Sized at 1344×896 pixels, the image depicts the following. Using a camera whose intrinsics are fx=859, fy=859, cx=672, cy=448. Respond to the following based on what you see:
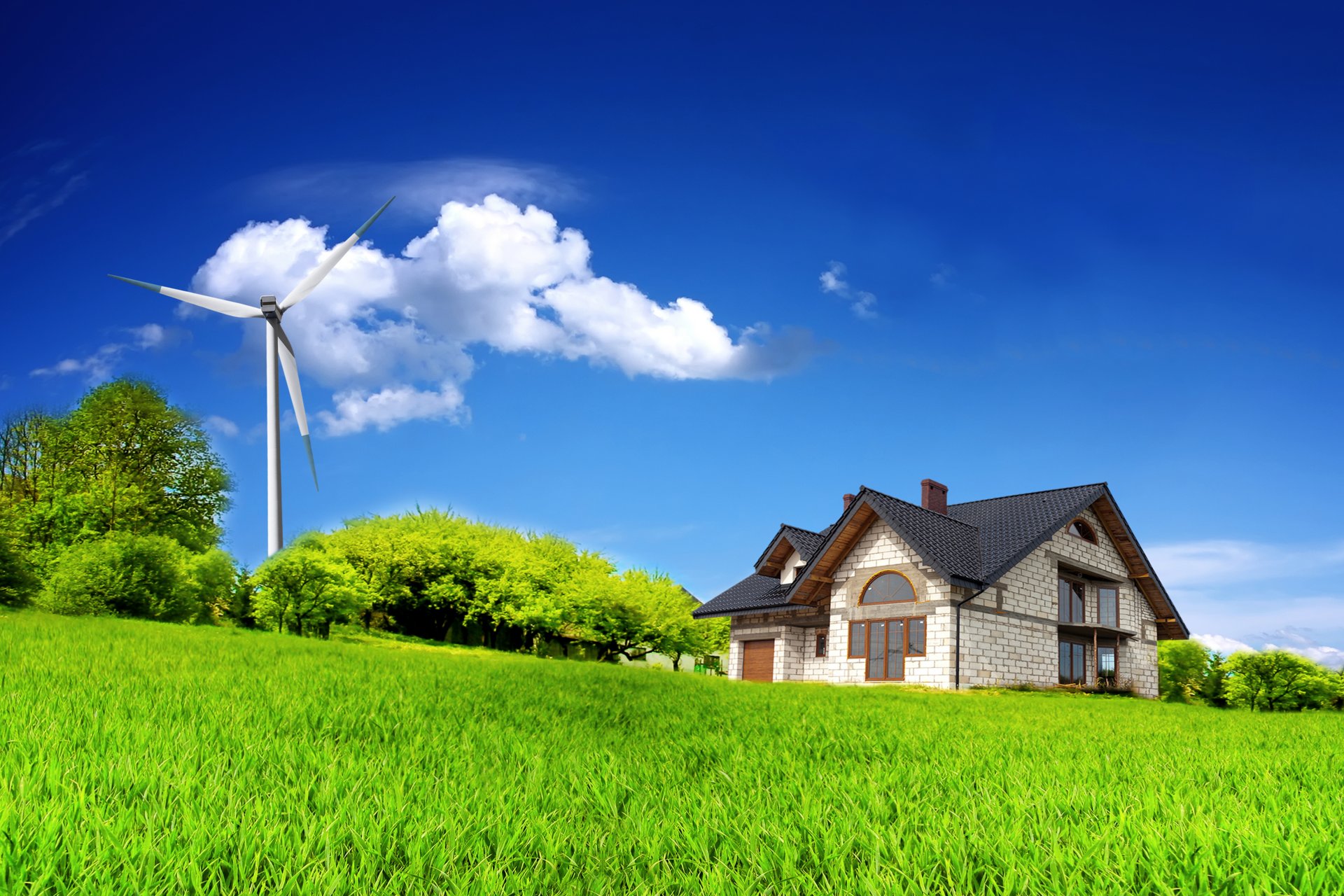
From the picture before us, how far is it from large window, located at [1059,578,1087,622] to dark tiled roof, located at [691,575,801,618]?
9050 mm

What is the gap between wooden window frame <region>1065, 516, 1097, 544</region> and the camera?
28.6m

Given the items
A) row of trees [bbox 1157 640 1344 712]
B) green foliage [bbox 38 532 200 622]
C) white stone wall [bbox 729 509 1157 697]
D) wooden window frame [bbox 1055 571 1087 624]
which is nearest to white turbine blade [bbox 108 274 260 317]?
green foliage [bbox 38 532 200 622]

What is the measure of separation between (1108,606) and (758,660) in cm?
1243

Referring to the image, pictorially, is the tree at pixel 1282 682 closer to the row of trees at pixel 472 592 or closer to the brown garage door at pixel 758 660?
the brown garage door at pixel 758 660

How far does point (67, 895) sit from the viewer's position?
122 inches

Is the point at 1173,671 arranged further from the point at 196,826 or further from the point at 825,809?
the point at 196,826

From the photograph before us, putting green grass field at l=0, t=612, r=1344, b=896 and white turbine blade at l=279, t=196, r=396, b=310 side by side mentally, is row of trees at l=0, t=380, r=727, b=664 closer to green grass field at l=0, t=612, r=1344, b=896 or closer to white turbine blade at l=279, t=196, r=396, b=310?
white turbine blade at l=279, t=196, r=396, b=310

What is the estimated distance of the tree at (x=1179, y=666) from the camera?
115 ft

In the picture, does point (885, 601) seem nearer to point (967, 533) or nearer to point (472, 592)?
point (967, 533)

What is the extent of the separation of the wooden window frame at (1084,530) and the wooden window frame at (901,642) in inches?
283

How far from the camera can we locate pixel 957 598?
79.6ft

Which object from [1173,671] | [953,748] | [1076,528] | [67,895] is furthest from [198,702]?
[1173,671]

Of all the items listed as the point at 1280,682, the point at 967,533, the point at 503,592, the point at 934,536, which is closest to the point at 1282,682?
the point at 1280,682

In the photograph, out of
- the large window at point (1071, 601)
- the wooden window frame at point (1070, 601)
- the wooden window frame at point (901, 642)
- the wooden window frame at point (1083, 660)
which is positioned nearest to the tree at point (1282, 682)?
the wooden window frame at point (1083, 660)
